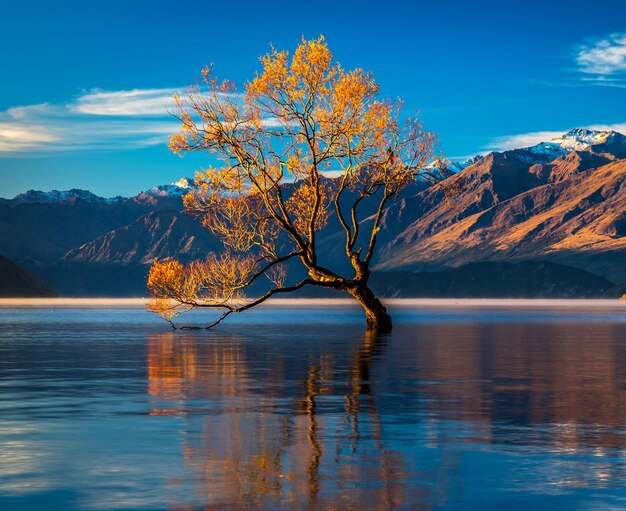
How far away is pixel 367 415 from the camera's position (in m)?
25.2

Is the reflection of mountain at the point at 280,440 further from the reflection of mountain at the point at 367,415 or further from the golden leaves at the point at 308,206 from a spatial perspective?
the golden leaves at the point at 308,206

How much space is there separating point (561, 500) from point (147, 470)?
21.9 feet

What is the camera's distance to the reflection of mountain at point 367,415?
641 inches

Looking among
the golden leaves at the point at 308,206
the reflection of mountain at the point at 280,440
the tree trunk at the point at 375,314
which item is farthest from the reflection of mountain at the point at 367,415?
the tree trunk at the point at 375,314

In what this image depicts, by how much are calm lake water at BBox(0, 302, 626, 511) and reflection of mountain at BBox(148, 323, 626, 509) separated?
0.06 m

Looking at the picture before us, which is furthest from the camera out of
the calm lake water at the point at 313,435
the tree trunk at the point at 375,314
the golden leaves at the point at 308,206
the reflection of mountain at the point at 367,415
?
the tree trunk at the point at 375,314

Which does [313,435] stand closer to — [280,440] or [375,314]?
[280,440]

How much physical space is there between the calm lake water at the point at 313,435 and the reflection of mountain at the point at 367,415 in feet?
0.19

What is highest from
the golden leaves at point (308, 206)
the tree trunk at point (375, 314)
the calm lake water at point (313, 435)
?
the golden leaves at point (308, 206)

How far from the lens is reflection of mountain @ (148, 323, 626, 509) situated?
16.3 metres

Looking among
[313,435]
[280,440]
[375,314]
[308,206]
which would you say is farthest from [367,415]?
[375,314]

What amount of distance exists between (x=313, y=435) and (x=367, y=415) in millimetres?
3925

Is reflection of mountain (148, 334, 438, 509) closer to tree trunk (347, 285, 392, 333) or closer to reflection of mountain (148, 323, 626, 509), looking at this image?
reflection of mountain (148, 323, 626, 509)

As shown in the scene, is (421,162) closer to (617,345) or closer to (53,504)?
(617,345)
